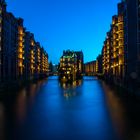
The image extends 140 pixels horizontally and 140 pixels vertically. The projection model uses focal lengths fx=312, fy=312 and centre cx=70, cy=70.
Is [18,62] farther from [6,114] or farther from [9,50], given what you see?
[6,114]

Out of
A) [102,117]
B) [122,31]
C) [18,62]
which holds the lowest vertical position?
[102,117]

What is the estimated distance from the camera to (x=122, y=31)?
108 metres

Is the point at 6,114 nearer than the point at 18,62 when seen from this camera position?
Yes

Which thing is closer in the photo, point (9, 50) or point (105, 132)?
point (105, 132)

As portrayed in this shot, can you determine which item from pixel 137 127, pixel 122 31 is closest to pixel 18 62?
pixel 122 31

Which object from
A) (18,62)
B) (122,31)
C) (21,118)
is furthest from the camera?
(18,62)

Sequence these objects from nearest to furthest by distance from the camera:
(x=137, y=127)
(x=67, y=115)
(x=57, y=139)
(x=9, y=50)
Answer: (x=57, y=139)
(x=137, y=127)
(x=67, y=115)
(x=9, y=50)

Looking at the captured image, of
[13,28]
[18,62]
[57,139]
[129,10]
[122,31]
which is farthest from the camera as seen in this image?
[18,62]

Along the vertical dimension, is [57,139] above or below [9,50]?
below

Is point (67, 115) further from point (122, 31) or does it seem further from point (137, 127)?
point (122, 31)

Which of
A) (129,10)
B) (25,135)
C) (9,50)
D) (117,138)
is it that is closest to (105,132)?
(117,138)

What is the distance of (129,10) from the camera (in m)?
90.3

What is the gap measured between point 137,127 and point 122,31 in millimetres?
84566

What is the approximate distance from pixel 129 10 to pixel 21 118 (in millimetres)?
65937
